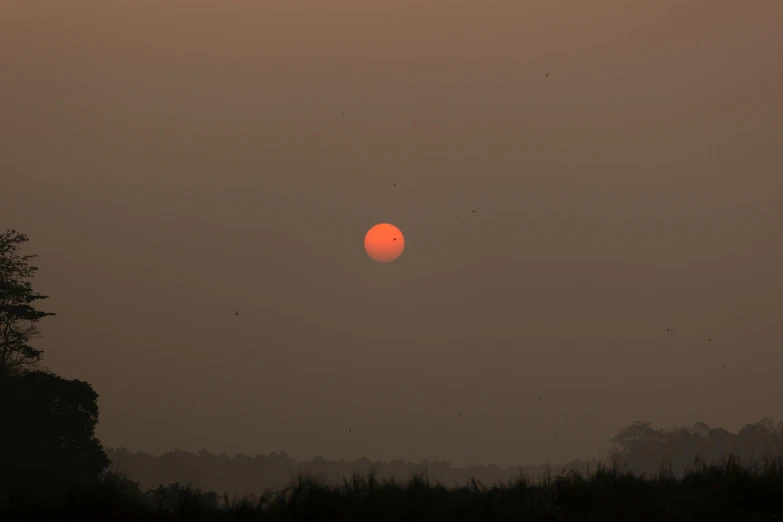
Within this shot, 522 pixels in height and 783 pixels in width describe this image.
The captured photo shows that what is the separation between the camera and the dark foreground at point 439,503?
9430mm

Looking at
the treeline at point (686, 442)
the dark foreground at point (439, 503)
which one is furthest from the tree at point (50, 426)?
the treeline at point (686, 442)

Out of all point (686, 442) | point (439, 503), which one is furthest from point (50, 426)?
point (686, 442)

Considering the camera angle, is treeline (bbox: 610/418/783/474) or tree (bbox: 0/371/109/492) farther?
treeline (bbox: 610/418/783/474)

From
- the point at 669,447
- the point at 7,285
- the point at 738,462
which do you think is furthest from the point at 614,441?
the point at 738,462

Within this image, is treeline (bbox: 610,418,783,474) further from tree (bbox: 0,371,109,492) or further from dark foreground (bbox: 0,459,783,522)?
dark foreground (bbox: 0,459,783,522)

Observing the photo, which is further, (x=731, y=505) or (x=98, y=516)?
(x=731, y=505)

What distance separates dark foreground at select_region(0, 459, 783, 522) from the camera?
30.9 ft

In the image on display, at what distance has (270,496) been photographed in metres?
10.0

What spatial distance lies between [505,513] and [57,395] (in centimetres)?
3632

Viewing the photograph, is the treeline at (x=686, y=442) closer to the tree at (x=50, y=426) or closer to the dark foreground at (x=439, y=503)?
the tree at (x=50, y=426)

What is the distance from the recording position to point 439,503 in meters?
9.82

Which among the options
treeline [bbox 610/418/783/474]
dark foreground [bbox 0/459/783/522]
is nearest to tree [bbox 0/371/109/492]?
dark foreground [bbox 0/459/783/522]

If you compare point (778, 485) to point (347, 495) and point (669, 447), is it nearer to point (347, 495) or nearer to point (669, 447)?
point (347, 495)

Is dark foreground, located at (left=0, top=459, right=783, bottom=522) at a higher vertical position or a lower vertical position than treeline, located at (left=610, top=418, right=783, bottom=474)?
lower
